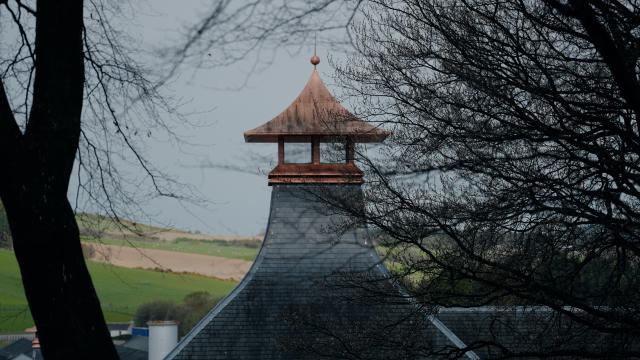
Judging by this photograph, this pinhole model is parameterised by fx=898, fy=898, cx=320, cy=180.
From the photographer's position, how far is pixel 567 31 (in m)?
6.21

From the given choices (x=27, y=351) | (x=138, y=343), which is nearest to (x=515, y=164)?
(x=138, y=343)

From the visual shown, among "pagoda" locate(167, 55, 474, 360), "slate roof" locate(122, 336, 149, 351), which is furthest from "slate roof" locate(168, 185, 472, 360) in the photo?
"slate roof" locate(122, 336, 149, 351)

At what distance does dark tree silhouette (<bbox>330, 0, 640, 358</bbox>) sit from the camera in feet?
20.8

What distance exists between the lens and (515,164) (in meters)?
6.82

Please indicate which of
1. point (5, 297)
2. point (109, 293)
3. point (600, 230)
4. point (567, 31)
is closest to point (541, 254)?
point (600, 230)

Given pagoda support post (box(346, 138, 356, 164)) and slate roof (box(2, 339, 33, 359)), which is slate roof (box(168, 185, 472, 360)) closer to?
pagoda support post (box(346, 138, 356, 164))

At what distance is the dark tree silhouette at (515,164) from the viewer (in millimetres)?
6344

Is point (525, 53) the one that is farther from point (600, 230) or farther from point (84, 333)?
point (84, 333)

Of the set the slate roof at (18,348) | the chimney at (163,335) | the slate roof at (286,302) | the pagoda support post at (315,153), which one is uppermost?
the pagoda support post at (315,153)

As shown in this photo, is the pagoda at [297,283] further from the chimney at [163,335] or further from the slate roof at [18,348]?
the slate roof at [18,348]

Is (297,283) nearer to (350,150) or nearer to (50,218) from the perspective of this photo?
(350,150)

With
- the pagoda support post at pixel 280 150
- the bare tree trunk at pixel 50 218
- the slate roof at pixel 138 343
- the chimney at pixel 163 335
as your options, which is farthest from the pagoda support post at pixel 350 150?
the slate roof at pixel 138 343

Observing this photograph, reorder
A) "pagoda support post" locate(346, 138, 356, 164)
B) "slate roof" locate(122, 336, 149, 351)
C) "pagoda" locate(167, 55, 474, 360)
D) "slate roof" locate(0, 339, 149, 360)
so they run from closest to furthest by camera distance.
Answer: "pagoda support post" locate(346, 138, 356, 164)
"pagoda" locate(167, 55, 474, 360)
"slate roof" locate(0, 339, 149, 360)
"slate roof" locate(122, 336, 149, 351)

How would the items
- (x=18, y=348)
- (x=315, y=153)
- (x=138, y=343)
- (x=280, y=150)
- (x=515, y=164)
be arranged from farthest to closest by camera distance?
(x=18, y=348), (x=138, y=343), (x=280, y=150), (x=315, y=153), (x=515, y=164)
